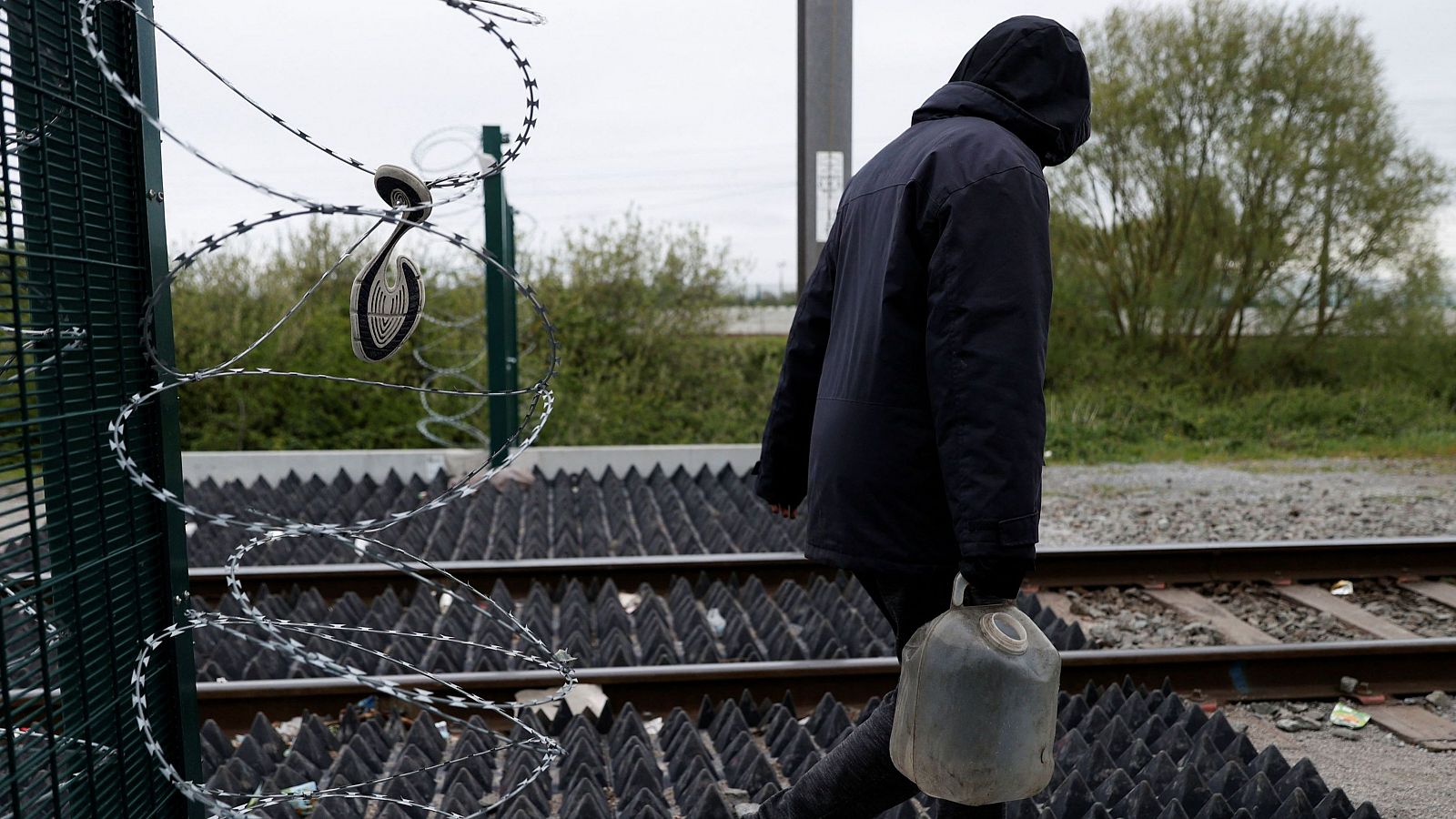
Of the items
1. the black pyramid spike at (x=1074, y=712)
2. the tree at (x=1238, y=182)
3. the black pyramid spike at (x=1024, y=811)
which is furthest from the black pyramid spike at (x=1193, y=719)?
the tree at (x=1238, y=182)

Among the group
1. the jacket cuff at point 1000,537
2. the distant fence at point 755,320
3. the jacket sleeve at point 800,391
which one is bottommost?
the jacket cuff at point 1000,537

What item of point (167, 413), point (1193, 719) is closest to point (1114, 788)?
point (1193, 719)

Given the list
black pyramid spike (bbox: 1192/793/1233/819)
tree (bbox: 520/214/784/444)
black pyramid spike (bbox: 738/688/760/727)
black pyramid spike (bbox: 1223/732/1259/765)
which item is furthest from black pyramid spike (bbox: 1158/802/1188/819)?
tree (bbox: 520/214/784/444)

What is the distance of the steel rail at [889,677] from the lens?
14.0 feet

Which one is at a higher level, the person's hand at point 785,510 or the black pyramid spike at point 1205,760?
the person's hand at point 785,510

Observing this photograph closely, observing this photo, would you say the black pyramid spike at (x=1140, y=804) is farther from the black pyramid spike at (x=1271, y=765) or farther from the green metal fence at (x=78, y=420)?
the green metal fence at (x=78, y=420)

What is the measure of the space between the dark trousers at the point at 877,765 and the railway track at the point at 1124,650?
5.34 ft

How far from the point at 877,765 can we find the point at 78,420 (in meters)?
1.92

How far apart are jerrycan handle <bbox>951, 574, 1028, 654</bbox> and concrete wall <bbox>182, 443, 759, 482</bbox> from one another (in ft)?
21.1

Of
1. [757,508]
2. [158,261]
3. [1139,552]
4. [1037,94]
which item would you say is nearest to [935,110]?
[1037,94]

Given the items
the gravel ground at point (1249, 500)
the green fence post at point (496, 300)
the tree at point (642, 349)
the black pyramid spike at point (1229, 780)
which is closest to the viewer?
the black pyramid spike at point (1229, 780)

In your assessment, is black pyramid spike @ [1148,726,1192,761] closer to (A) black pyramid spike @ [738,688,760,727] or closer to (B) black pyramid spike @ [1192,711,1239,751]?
(B) black pyramid spike @ [1192,711,1239,751]

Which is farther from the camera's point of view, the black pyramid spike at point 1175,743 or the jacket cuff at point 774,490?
the black pyramid spike at point 1175,743

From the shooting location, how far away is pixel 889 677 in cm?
450
